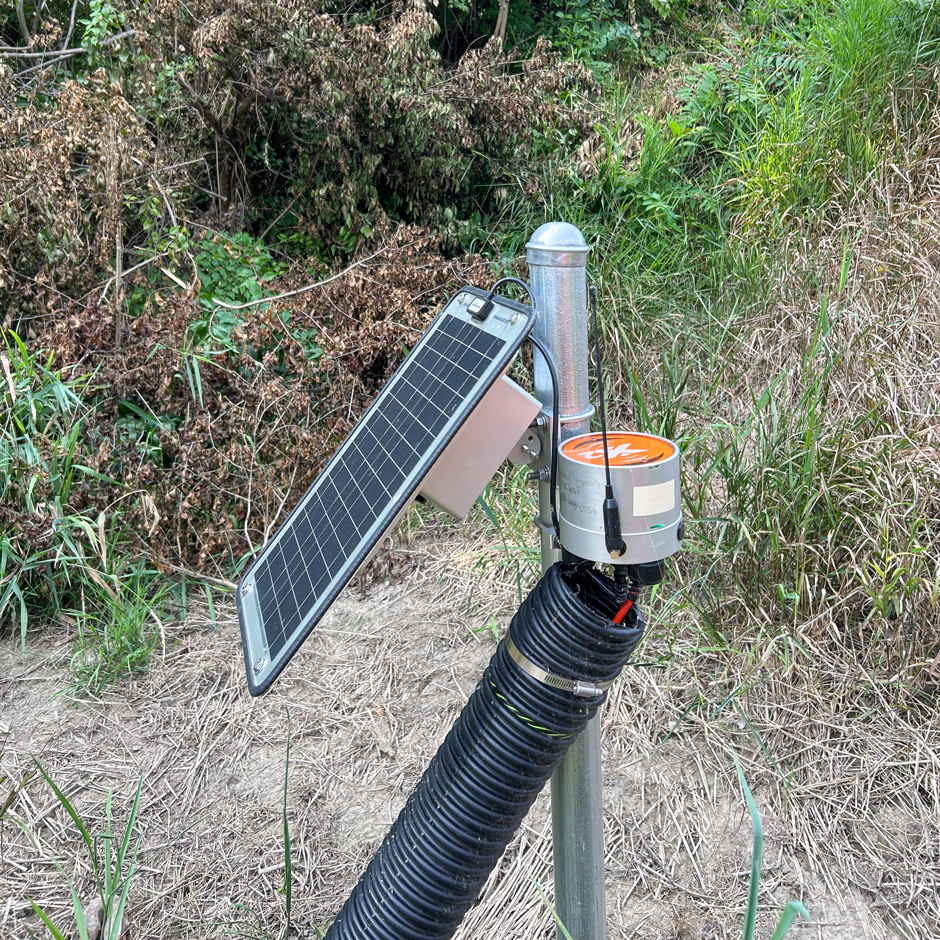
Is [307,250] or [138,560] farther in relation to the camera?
[307,250]

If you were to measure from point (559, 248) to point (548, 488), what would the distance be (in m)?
0.33

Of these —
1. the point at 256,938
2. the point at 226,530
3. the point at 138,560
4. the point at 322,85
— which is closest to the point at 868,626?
the point at 256,938

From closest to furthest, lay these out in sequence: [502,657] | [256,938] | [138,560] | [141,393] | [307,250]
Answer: [502,657] < [256,938] < [138,560] < [141,393] < [307,250]

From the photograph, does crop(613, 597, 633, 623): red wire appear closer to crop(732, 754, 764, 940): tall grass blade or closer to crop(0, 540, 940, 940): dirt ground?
crop(732, 754, 764, 940): tall grass blade

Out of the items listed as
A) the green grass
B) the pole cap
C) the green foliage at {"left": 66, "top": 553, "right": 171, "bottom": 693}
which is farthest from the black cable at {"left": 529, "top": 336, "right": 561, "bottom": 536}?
the green foliage at {"left": 66, "top": 553, "right": 171, "bottom": 693}

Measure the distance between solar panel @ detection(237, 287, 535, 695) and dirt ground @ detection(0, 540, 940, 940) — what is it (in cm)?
102

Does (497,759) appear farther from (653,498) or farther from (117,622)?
(117,622)

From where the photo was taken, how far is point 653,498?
3.23 ft

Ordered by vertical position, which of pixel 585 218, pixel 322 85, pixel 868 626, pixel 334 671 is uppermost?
pixel 322 85

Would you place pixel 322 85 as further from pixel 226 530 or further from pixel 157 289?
pixel 226 530

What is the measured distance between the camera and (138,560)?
2.94 meters

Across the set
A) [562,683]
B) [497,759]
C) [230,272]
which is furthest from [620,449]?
[230,272]

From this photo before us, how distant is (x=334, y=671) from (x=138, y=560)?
0.93 metres

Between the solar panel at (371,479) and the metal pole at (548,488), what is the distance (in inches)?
2.9
